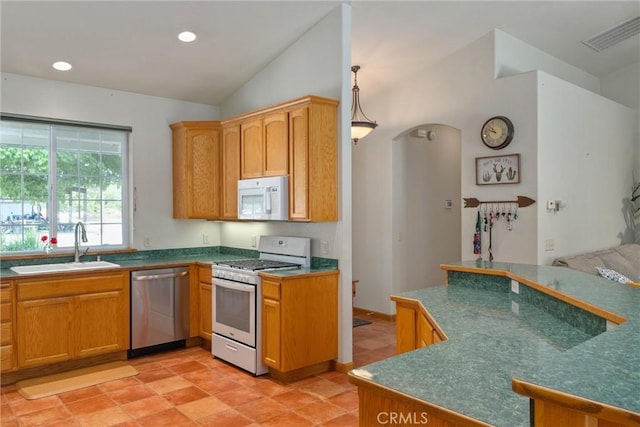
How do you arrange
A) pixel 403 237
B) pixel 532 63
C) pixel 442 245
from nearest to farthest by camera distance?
1. pixel 532 63
2. pixel 403 237
3. pixel 442 245

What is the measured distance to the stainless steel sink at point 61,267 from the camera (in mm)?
3734

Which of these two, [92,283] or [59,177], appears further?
[59,177]

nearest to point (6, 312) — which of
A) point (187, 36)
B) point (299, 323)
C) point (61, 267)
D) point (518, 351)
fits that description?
point (61, 267)

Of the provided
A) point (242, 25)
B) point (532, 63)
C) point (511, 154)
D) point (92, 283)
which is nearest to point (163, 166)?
point (92, 283)

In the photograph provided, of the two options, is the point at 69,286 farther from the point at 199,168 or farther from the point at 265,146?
the point at 265,146

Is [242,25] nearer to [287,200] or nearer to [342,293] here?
[287,200]

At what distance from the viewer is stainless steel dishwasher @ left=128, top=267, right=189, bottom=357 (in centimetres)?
416

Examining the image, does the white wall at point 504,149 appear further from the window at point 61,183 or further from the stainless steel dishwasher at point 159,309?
the window at point 61,183

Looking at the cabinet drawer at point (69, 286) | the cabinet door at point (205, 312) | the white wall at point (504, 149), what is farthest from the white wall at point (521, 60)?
the cabinet drawer at point (69, 286)

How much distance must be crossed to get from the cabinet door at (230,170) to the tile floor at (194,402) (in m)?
1.52

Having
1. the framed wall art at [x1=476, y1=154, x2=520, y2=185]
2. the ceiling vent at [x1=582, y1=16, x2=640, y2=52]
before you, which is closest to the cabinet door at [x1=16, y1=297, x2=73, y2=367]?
the framed wall art at [x1=476, y1=154, x2=520, y2=185]

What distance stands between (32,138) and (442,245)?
485 cm

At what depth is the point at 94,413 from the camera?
10.0 ft

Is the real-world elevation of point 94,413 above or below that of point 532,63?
below
